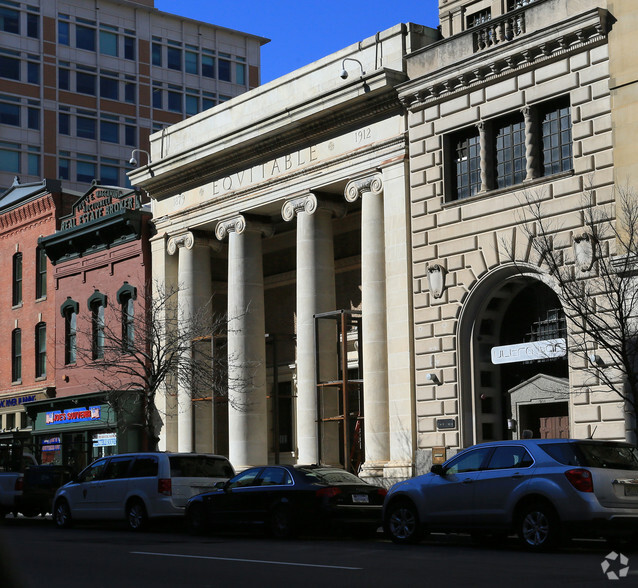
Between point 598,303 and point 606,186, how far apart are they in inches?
103

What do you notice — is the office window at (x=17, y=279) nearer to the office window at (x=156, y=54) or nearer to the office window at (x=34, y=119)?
the office window at (x=34, y=119)

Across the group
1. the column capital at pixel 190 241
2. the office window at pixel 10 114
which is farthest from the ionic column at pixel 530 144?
the office window at pixel 10 114

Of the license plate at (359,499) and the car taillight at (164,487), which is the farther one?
the car taillight at (164,487)

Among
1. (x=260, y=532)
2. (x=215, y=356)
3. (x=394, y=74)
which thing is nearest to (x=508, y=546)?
(x=260, y=532)

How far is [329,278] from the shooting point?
31.5m

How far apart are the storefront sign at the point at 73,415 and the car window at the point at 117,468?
55.6 ft

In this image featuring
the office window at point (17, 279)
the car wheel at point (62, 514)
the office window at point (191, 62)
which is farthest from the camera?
the office window at point (191, 62)

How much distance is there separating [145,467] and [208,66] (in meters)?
63.8

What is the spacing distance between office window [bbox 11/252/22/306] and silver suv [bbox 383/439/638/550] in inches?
1295

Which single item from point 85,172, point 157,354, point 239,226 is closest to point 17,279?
point 239,226

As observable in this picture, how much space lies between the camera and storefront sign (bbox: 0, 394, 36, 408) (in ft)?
146

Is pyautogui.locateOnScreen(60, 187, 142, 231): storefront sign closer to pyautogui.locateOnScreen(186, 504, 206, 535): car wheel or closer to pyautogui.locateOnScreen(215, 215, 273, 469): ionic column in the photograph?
pyautogui.locateOnScreen(215, 215, 273, 469): ionic column

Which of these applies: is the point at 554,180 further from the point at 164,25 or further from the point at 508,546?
the point at 164,25

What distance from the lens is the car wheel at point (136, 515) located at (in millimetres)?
21719
